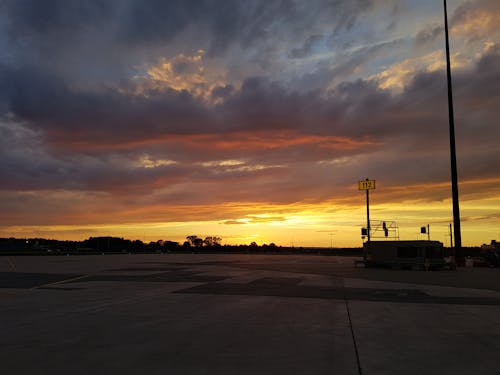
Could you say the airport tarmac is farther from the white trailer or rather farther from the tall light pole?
the tall light pole

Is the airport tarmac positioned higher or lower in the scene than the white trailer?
lower

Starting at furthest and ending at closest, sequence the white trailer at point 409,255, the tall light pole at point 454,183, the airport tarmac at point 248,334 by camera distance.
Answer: the tall light pole at point 454,183 < the white trailer at point 409,255 < the airport tarmac at point 248,334

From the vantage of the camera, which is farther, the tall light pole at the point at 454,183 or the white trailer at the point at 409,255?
the tall light pole at the point at 454,183

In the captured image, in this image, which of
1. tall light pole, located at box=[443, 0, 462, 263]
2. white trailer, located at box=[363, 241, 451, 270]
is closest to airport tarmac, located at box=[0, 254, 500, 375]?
white trailer, located at box=[363, 241, 451, 270]

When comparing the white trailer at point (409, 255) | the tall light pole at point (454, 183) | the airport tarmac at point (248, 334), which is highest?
the tall light pole at point (454, 183)

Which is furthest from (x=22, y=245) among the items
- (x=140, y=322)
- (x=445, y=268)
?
(x=140, y=322)

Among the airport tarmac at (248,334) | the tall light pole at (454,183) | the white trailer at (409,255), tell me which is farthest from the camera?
the tall light pole at (454,183)

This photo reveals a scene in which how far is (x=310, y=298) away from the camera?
18.8 meters

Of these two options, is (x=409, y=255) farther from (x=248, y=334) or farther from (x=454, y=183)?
(x=248, y=334)

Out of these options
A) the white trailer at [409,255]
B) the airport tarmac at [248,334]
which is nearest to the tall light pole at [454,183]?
the white trailer at [409,255]

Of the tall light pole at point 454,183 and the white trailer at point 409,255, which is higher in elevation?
the tall light pole at point 454,183

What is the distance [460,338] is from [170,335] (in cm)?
756

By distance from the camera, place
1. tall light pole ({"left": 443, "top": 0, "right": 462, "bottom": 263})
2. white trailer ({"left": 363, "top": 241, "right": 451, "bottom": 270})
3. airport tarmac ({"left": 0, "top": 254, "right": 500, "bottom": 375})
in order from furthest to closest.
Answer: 1. tall light pole ({"left": 443, "top": 0, "right": 462, "bottom": 263})
2. white trailer ({"left": 363, "top": 241, "right": 451, "bottom": 270})
3. airport tarmac ({"left": 0, "top": 254, "right": 500, "bottom": 375})

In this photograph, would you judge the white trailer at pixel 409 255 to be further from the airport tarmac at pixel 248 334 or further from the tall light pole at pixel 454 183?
the airport tarmac at pixel 248 334
